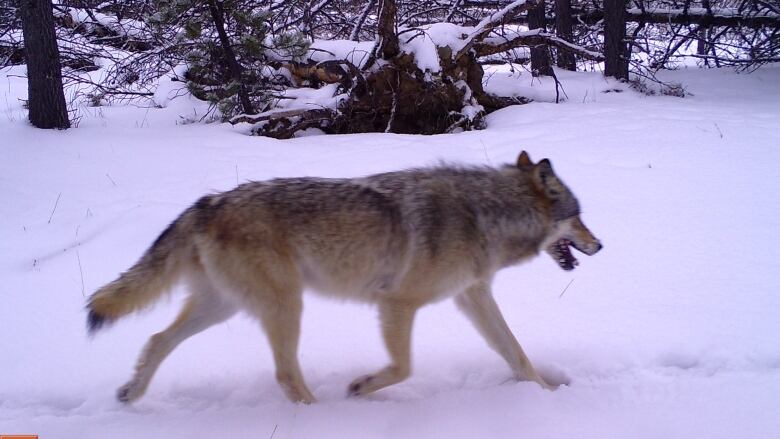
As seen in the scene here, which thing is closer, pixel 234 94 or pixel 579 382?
pixel 579 382

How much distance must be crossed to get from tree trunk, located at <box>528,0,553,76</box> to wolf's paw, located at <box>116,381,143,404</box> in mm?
10257

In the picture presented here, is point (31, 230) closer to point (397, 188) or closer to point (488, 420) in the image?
point (397, 188)

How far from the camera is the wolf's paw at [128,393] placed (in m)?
3.15

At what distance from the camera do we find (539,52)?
1249 centimetres

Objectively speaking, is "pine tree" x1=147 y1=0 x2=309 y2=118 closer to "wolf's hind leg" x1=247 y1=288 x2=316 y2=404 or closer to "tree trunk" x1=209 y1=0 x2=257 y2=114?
"tree trunk" x1=209 y1=0 x2=257 y2=114

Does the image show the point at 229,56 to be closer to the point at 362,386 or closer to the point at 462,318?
the point at 462,318

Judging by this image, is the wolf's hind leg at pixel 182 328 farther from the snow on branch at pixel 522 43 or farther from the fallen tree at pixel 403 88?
the snow on branch at pixel 522 43

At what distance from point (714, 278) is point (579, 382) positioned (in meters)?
1.77

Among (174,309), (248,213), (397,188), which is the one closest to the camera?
(248,213)

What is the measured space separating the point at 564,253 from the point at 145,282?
2.65 meters

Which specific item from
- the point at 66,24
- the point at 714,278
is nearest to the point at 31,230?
the point at 714,278

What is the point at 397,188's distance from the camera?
3.42 metres

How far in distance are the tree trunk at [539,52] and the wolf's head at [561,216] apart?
851 cm

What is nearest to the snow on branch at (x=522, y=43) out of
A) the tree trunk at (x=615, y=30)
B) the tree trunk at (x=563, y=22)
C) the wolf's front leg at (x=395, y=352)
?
the tree trunk at (x=615, y=30)
